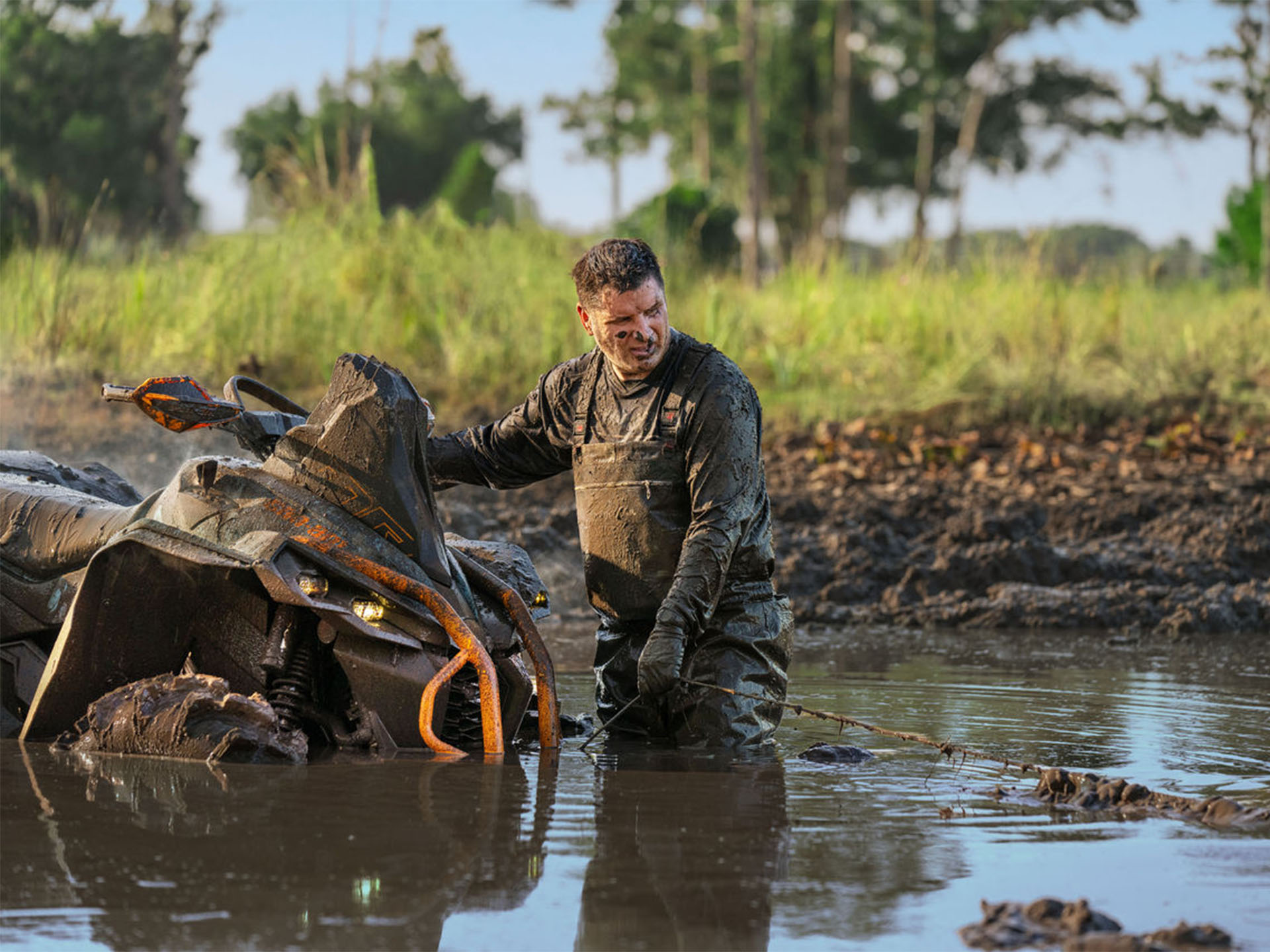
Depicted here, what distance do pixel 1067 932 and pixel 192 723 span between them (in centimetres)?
239

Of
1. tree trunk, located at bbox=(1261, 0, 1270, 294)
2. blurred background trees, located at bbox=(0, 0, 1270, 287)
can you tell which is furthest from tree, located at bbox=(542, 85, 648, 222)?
tree trunk, located at bbox=(1261, 0, 1270, 294)

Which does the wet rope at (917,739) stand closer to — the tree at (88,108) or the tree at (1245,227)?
the tree at (1245,227)

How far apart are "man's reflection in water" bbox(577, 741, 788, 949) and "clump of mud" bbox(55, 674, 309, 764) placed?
34.1 inches

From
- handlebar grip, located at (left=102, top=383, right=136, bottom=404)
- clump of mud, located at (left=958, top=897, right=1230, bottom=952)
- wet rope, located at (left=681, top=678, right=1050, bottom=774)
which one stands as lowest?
clump of mud, located at (left=958, top=897, right=1230, bottom=952)

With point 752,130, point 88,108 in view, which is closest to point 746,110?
point 752,130

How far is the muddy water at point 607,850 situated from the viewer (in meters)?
3.17

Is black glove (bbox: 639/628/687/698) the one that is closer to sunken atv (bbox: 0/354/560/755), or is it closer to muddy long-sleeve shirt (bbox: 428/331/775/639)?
muddy long-sleeve shirt (bbox: 428/331/775/639)

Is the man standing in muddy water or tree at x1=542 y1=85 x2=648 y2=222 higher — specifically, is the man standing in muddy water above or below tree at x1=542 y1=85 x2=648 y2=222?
below

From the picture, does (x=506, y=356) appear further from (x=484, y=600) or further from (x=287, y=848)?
(x=287, y=848)

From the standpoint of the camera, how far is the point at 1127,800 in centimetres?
425

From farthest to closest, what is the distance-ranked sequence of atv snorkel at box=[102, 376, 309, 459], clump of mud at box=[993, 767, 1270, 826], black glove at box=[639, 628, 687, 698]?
1. black glove at box=[639, 628, 687, 698]
2. atv snorkel at box=[102, 376, 309, 459]
3. clump of mud at box=[993, 767, 1270, 826]

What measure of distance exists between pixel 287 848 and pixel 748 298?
1203 centimetres

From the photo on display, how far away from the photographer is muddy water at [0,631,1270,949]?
3168mm

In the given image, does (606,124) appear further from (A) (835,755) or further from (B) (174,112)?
(A) (835,755)
